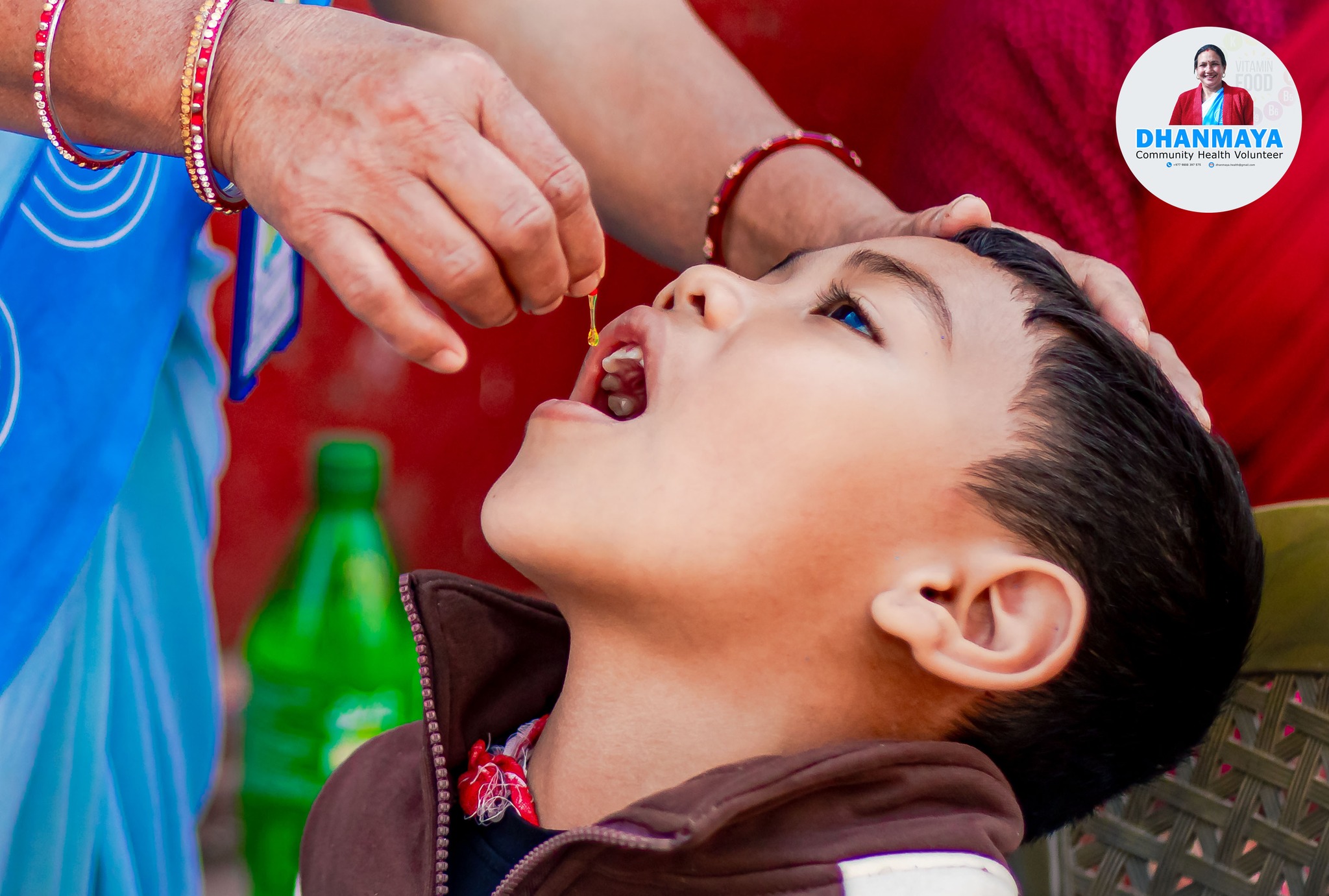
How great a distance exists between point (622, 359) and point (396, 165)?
0.88 feet

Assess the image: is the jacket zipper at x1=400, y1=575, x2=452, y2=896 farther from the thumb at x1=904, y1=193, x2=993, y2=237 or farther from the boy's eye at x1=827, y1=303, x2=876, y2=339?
the thumb at x1=904, y1=193, x2=993, y2=237

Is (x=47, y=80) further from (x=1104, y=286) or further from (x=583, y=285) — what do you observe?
(x=1104, y=286)

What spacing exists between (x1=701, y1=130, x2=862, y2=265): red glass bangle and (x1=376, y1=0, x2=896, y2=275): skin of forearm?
11mm

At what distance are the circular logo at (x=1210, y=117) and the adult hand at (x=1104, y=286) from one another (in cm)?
37

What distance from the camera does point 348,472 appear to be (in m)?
1.31

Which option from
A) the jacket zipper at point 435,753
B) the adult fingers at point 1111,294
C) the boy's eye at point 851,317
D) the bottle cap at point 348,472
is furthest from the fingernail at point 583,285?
the bottle cap at point 348,472

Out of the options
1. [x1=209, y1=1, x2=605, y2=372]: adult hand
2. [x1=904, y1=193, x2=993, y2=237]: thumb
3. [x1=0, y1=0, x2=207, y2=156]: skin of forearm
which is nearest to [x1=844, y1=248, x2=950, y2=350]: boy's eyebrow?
[x1=904, y1=193, x2=993, y2=237]: thumb

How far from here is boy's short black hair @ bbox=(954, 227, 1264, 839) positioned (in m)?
0.71

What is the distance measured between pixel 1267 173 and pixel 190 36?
1.17m

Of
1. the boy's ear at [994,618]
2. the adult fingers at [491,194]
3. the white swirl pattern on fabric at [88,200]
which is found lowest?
the boy's ear at [994,618]

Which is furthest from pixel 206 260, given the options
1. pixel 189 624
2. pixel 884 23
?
pixel 884 23

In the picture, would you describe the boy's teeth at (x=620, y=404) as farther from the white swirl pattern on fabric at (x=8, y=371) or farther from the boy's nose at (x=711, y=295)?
the white swirl pattern on fabric at (x=8, y=371)

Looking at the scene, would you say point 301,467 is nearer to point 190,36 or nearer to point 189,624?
point 189,624

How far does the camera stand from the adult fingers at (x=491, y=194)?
0.63m
